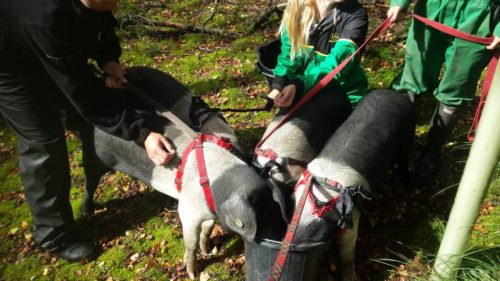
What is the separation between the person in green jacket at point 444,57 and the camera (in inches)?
117

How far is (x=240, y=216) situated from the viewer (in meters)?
2.35

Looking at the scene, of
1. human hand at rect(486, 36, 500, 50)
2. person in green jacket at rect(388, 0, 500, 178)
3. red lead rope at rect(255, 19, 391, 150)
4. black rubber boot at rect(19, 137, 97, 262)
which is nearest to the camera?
human hand at rect(486, 36, 500, 50)

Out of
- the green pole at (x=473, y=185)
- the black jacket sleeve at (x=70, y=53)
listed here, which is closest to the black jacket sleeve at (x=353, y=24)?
the green pole at (x=473, y=185)

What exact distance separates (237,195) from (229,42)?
18.0ft

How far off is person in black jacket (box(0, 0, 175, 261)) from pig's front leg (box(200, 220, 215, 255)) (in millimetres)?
722

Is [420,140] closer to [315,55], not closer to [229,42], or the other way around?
[315,55]

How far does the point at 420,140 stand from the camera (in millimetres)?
4492

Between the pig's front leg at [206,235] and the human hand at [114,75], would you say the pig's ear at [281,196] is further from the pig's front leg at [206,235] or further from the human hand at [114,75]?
the human hand at [114,75]

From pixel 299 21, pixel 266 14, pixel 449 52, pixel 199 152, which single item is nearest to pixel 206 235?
pixel 199 152

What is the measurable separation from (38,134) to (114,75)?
806 millimetres

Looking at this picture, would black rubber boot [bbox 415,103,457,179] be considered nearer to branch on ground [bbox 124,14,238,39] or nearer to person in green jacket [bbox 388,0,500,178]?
person in green jacket [bbox 388,0,500,178]

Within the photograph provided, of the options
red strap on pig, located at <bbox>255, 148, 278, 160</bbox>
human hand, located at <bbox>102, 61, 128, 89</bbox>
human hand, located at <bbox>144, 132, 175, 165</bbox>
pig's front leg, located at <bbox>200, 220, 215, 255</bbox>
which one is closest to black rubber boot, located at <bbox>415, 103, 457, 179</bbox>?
red strap on pig, located at <bbox>255, 148, 278, 160</bbox>

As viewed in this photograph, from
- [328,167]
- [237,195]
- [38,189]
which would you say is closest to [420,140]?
[328,167]

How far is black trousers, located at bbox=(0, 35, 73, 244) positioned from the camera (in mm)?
2795
